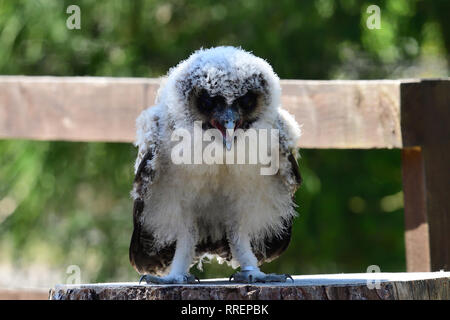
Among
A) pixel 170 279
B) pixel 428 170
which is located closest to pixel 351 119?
pixel 428 170

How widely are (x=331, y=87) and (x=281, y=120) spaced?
61cm

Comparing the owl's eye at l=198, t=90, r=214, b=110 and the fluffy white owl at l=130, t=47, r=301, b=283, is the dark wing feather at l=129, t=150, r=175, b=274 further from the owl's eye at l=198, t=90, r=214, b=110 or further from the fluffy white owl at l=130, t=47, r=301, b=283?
the owl's eye at l=198, t=90, r=214, b=110

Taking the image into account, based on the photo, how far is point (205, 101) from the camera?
2.92m

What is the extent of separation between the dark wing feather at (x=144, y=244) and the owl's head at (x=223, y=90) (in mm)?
260

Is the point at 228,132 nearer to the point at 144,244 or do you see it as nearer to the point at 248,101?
the point at 248,101

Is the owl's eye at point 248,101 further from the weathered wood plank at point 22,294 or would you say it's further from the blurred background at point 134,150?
the blurred background at point 134,150

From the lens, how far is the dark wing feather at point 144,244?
9.83ft

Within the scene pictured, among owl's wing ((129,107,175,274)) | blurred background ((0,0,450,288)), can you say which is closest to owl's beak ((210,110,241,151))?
owl's wing ((129,107,175,274))

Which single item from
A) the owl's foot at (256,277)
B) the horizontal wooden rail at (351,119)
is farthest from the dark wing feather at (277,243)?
the horizontal wooden rail at (351,119)

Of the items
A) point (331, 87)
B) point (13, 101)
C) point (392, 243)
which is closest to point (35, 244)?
point (13, 101)

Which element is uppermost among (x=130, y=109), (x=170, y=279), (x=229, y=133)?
(x=130, y=109)

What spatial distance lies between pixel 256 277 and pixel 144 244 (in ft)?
2.13

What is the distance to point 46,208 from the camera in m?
6.05
